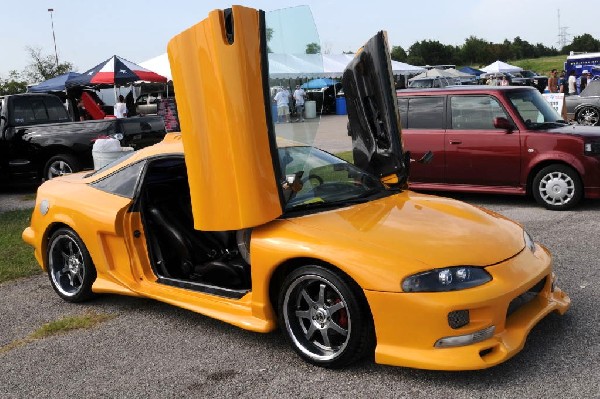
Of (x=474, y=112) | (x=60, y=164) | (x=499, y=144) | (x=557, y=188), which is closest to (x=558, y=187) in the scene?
(x=557, y=188)

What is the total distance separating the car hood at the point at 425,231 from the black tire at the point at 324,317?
0.26 meters

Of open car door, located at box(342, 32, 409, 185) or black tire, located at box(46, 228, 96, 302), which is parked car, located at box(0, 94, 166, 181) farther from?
open car door, located at box(342, 32, 409, 185)

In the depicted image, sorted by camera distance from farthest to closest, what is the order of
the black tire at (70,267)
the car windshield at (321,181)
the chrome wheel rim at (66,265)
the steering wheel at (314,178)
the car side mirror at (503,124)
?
the car side mirror at (503,124) → the chrome wheel rim at (66,265) → the black tire at (70,267) → the steering wheel at (314,178) → the car windshield at (321,181)

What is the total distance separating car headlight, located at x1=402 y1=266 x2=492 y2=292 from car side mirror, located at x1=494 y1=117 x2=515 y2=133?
5.19m

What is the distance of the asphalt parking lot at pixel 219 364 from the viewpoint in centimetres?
332

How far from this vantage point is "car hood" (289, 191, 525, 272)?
3.43 metres

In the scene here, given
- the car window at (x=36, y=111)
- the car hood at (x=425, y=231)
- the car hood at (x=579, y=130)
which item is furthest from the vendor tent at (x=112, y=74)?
the car hood at (x=425, y=231)

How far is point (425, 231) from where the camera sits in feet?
12.1

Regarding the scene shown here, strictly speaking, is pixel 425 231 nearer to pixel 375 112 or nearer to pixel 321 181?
pixel 321 181

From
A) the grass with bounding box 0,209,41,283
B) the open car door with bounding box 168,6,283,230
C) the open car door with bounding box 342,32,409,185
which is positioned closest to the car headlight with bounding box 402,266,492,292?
the open car door with bounding box 168,6,283,230

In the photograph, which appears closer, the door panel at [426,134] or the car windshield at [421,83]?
the door panel at [426,134]

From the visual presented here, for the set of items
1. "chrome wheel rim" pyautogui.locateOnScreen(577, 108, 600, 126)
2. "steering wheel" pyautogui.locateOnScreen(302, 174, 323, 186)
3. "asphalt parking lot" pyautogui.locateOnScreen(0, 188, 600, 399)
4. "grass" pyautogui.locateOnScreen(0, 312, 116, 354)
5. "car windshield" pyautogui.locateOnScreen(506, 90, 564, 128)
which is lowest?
"asphalt parking lot" pyautogui.locateOnScreen(0, 188, 600, 399)

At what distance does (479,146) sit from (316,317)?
5394 mm

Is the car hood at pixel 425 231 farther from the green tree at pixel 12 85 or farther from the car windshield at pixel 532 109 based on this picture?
the green tree at pixel 12 85
